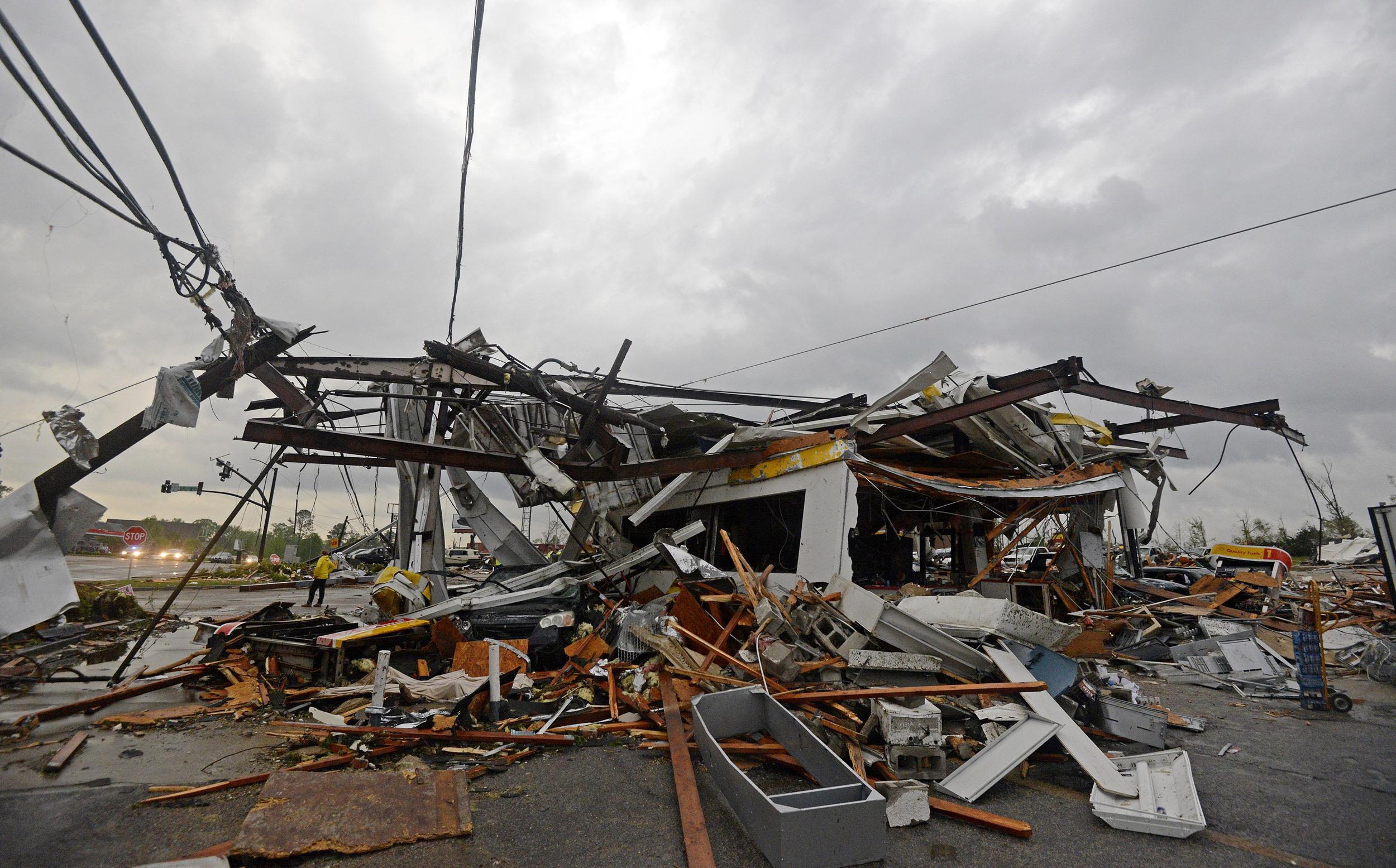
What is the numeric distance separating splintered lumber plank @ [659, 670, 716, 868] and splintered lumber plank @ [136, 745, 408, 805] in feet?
7.54

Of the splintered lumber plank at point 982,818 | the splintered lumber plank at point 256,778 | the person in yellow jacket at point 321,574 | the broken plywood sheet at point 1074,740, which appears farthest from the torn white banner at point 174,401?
the person in yellow jacket at point 321,574

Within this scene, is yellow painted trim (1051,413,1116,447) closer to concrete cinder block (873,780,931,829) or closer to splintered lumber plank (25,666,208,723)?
concrete cinder block (873,780,931,829)

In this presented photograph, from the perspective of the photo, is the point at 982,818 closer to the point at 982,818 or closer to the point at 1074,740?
the point at 982,818

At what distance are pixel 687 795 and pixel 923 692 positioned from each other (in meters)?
2.34

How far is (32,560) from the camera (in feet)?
15.3

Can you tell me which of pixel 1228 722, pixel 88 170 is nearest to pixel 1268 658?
pixel 1228 722

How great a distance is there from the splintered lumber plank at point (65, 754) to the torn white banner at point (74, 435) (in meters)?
2.32

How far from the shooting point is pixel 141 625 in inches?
452

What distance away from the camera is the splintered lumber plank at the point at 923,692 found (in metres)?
4.90

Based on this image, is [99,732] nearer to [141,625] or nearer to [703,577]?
[703,577]

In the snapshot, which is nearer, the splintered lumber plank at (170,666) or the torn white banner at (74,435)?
the torn white banner at (74,435)

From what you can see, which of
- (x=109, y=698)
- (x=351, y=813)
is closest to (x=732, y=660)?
(x=351, y=813)

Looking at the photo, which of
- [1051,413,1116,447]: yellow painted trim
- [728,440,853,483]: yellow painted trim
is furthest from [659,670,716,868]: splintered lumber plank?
[1051,413,1116,447]: yellow painted trim

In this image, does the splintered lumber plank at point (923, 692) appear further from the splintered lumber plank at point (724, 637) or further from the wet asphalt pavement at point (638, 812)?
the splintered lumber plank at point (724, 637)
